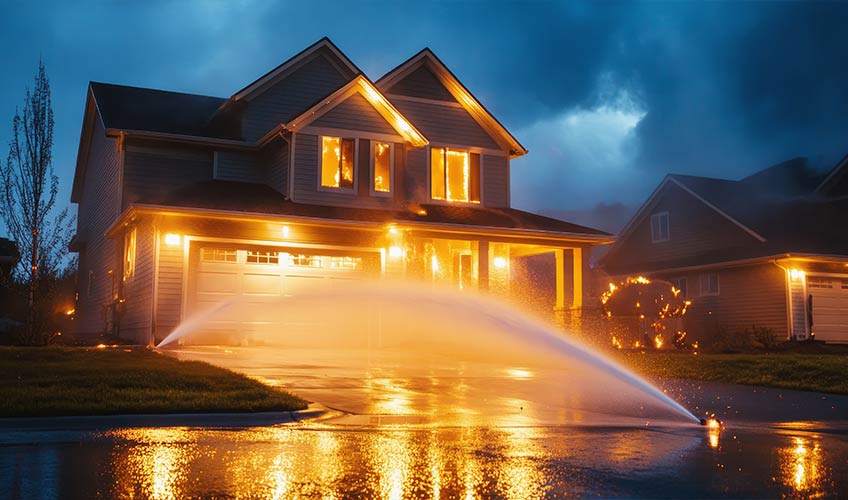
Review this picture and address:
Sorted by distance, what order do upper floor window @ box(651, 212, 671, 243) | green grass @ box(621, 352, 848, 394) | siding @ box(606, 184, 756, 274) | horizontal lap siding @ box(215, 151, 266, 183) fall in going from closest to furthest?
green grass @ box(621, 352, 848, 394) < horizontal lap siding @ box(215, 151, 266, 183) < siding @ box(606, 184, 756, 274) < upper floor window @ box(651, 212, 671, 243)

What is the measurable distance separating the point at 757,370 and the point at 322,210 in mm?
12061

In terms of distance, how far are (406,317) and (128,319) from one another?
8.06 meters

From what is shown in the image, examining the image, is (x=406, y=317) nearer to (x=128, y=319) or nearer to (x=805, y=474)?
(x=128, y=319)

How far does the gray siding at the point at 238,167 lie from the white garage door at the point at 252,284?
4.09 metres

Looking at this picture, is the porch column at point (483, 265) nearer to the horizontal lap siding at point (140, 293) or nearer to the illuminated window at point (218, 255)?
the illuminated window at point (218, 255)

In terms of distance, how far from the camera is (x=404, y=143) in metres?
→ 26.0

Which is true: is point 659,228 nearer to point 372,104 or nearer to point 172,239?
point 372,104

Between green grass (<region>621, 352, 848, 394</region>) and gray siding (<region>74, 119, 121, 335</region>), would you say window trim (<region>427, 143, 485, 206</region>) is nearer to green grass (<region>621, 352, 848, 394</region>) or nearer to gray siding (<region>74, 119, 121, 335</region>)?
green grass (<region>621, 352, 848, 394</region>)

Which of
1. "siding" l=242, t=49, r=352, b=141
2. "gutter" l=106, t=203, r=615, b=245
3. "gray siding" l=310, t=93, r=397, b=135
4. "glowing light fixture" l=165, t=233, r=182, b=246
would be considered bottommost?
"glowing light fixture" l=165, t=233, r=182, b=246

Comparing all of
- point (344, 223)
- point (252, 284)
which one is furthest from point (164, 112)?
point (344, 223)

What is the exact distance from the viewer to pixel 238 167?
1045 inches

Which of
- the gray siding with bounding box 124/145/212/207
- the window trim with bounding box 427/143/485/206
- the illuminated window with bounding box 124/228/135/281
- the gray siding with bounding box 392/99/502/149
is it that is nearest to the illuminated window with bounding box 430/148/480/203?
the window trim with bounding box 427/143/485/206

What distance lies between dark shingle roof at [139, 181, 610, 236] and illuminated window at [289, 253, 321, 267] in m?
1.31

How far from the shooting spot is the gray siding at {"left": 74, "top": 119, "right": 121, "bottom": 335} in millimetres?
27906
